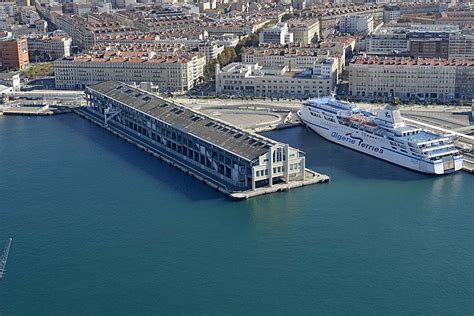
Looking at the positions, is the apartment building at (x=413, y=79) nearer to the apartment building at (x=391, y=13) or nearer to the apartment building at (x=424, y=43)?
the apartment building at (x=424, y=43)

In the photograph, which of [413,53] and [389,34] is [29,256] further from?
[389,34]

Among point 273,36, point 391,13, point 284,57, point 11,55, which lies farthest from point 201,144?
point 391,13

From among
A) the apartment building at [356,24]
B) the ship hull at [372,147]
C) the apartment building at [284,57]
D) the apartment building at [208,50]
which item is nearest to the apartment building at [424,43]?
the apartment building at [284,57]

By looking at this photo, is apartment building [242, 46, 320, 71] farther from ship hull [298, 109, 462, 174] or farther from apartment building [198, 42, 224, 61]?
ship hull [298, 109, 462, 174]

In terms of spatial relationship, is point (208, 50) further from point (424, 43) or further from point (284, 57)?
point (424, 43)

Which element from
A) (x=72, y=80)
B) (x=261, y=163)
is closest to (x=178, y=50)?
(x=72, y=80)

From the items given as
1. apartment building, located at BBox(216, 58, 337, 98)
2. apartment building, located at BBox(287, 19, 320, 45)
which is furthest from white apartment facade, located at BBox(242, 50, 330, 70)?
apartment building, located at BBox(287, 19, 320, 45)
